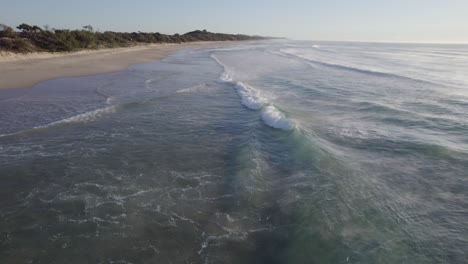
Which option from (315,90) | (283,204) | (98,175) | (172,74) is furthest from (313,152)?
(172,74)

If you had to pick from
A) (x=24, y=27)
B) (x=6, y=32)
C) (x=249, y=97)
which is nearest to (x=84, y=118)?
(x=249, y=97)

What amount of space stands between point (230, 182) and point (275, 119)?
250 inches

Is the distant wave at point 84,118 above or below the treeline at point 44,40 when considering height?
below

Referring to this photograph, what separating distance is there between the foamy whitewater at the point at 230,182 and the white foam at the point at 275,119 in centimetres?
9

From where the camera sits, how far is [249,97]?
64.0 ft

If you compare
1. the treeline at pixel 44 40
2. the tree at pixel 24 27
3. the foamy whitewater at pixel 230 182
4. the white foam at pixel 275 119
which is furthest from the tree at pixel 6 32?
the white foam at pixel 275 119

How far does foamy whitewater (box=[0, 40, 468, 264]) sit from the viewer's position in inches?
248

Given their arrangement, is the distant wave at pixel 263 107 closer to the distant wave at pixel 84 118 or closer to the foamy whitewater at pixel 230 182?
the foamy whitewater at pixel 230 182

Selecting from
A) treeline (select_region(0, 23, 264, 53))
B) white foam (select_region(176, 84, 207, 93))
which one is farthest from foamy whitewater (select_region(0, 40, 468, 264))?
treeline (select_region(0, 23, 264, 53))

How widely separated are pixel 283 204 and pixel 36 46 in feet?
135

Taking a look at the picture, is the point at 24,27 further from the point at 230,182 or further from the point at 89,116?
the point at 230,182

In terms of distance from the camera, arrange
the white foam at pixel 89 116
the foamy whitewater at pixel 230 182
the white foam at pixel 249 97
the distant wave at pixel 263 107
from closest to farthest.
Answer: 1. the foamy whitewater at pixel 230 182
2. the white foam at pixel 89 116
3. the distant wave at pixel 263 107
4. the white foam at pixel 249 97

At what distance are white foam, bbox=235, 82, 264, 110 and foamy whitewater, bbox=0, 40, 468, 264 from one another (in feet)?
0.85

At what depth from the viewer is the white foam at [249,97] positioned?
17.5 m
